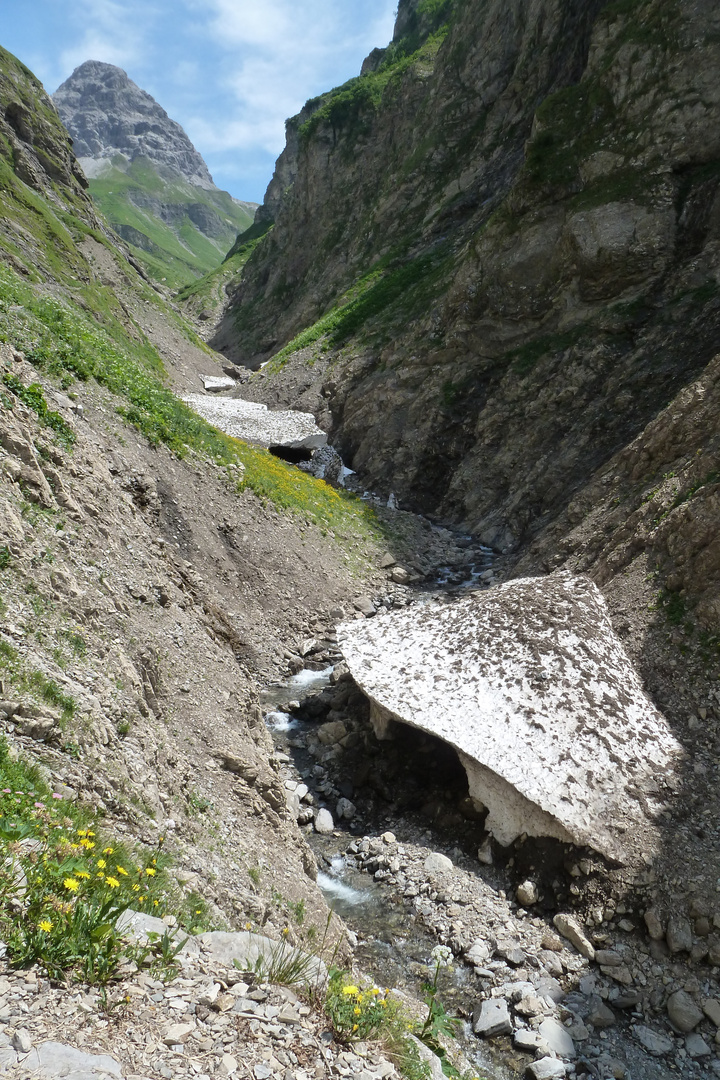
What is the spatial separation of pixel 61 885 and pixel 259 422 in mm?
31666

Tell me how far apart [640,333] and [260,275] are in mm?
63424

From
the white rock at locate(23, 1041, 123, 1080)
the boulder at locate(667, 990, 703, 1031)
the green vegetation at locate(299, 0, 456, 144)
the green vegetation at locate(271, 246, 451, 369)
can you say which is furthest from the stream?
the green vegetation at locate(299, 0, 456, 144)

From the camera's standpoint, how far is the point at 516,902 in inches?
364

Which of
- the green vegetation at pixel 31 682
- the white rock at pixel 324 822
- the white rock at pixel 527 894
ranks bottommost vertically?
the white rock at pixel 324 822

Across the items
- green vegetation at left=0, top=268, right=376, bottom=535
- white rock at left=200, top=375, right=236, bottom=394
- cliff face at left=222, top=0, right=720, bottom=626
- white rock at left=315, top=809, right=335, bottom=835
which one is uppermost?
cliff face at left=222, top=0, right=720, bottom=626

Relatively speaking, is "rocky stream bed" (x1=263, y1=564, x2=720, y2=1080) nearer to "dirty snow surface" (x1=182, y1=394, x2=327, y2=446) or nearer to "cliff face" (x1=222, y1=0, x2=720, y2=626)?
"cliff face" (x1=222, y1=0, x2=720, y2=626)

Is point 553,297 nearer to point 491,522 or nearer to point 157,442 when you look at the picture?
point 491,522

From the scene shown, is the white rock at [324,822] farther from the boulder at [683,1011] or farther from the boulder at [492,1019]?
the boulder at [683,1011]

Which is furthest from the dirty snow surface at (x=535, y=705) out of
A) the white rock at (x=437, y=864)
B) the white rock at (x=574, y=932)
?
the white rock at (x=574, y=932)

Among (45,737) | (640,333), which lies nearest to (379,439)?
(640,333)

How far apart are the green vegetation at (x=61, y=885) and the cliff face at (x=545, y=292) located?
1655 centimetres

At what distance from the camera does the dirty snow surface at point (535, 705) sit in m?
9.66

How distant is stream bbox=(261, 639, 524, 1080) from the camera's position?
7.28m

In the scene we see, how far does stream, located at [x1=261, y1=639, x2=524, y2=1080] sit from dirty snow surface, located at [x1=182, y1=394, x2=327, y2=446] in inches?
856
